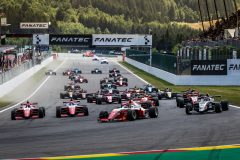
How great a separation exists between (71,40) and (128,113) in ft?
185

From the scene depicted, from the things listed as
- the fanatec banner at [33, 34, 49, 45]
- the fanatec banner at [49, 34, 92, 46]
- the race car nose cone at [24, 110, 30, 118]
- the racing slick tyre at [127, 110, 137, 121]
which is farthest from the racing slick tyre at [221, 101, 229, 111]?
the fanatec banner at [33, 34, 49, 45]

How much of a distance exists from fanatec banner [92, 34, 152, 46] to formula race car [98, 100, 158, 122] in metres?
54.2

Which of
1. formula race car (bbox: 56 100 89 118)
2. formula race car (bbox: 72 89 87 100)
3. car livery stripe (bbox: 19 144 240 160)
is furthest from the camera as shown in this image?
formula race car (bbox: 72 89 87 100)

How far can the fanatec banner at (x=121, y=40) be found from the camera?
79.3m

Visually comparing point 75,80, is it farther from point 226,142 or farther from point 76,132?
point 226,142

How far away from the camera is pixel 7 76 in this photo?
47.1 m

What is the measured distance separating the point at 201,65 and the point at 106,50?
12396 centimetres

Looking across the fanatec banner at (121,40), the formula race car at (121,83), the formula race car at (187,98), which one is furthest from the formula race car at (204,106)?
the fanatec banner at (121,40)

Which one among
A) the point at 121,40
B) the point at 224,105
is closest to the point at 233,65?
the point at 224,105

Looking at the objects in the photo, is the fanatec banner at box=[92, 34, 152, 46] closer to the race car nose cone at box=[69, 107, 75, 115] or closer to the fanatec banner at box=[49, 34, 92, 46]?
the fanatec banner at box=[49, 34, 92, 46]

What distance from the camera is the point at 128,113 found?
934 inches

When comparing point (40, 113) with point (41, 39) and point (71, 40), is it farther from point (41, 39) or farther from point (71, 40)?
point (71, 40)

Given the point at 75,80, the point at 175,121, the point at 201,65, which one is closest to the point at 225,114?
the point at 175,121

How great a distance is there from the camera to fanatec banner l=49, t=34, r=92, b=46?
78.7 meters
